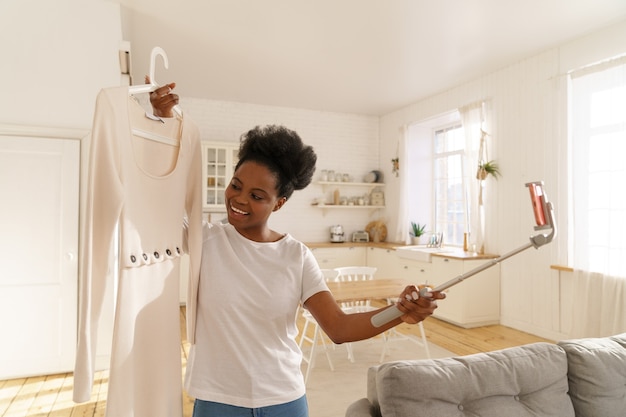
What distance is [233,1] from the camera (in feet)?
10.9

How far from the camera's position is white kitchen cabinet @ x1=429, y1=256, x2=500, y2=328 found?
15.3 feet

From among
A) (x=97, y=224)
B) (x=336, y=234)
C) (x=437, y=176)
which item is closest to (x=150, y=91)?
(x=97, y=224)

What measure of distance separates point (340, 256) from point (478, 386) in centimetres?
485

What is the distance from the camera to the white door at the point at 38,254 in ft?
10.5

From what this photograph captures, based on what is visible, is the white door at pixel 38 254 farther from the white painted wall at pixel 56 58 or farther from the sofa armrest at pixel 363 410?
the sofa armrest at pixel 363 410

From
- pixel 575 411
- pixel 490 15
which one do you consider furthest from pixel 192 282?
pixel 490 15

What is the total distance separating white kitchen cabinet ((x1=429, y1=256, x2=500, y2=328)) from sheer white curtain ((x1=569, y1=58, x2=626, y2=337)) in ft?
3.02

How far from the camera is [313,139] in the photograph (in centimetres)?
675

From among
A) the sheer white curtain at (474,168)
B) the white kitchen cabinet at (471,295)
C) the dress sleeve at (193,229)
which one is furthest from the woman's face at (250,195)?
the sheer white curtain at (474,168)

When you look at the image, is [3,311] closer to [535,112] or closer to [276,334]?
[276,334]

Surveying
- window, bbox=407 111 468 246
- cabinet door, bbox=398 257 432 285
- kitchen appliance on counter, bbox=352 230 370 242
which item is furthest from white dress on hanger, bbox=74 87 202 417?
kitchen appliance on counter, bbox=352 230 370 242

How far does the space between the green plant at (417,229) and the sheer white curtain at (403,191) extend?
104 mm

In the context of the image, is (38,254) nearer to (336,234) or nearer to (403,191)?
(336,234)

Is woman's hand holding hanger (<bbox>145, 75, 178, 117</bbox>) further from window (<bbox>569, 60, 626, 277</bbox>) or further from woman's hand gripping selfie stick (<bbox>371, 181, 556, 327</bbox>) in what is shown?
window (<bbox>569, 60, 626, 277</bbox>)
